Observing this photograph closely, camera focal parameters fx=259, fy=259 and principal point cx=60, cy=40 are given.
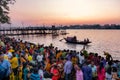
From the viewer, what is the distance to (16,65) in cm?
1234

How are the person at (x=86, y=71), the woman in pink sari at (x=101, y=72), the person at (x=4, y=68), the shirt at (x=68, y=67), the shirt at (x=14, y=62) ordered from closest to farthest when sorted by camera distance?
the person at (x=4, y=68) → the person at (x=86, y=71) → the shirt at (x=14, y=62) → the woman in pink sari at (x=101, y=72) → the shirt at (x=68, y=67)

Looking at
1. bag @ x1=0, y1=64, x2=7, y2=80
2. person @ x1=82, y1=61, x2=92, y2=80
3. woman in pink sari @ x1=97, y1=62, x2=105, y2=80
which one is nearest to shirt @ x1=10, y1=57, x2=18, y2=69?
bag @ x1=0, y1=64, x2=7, y2=80

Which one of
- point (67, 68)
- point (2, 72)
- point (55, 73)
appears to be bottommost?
point (55, 73)

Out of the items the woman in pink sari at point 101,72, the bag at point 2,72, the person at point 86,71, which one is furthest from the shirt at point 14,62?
the woman in pink sari at point 101,72

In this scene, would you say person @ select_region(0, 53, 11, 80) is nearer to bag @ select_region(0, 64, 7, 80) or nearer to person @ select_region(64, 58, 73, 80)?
bag @ select_region(0, 64, 7, 80)

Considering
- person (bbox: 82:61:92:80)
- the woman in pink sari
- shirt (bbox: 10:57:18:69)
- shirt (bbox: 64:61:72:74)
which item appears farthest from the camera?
shirt (bbox: 64:61:72:74)

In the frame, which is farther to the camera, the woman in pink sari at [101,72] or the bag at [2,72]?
the woman in pink sari at [101,72]

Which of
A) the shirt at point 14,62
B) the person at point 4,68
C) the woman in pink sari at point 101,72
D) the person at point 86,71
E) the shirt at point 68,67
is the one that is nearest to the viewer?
the person at point 4,68

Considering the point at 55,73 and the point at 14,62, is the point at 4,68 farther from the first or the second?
the point at 55,73

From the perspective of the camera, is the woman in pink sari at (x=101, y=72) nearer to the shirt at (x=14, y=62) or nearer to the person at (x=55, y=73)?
the person at (x=55, y=73)

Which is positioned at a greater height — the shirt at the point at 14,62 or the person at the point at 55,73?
the shirt at the point at 14,62

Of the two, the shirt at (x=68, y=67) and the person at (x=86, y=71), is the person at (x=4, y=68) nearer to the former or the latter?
the shirt at (x=68, y=67)

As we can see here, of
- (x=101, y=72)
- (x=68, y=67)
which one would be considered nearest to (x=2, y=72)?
(x=68, y=67)


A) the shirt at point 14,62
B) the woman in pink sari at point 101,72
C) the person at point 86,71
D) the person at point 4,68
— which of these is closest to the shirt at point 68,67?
the person at point 86,71
